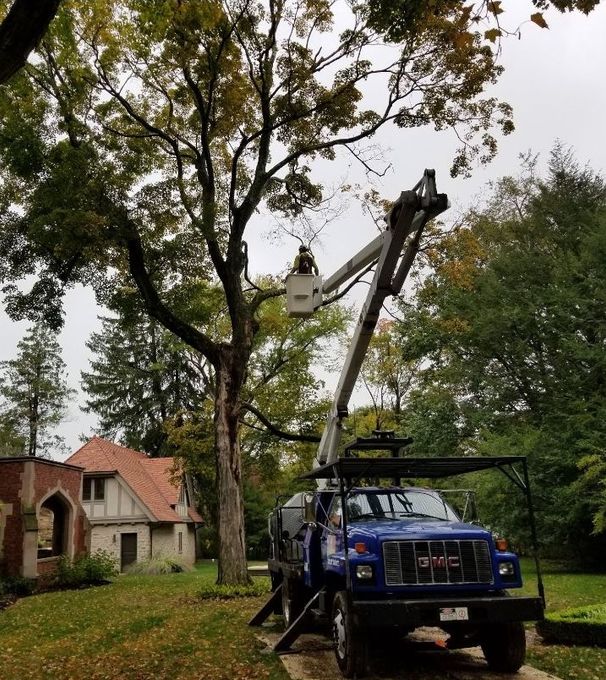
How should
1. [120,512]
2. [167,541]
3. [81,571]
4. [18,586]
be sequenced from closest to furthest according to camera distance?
[18,586] → [81,571] → [120,512] → [167,541]

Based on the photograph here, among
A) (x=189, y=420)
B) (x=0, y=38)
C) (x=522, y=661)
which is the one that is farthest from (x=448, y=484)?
(x=0, y=38)

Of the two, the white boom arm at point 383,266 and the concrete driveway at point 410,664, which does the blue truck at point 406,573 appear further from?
the white boom arm at point 383,266

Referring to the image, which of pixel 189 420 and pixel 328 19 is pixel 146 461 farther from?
pixel 328 19

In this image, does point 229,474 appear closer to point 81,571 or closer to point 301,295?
point 301,295

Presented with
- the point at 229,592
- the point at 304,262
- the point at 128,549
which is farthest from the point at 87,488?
the point at 304,262

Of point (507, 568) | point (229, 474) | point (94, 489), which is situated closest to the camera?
point (507, 568)

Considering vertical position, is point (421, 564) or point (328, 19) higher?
point (328, 19)

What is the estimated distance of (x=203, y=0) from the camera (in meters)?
12.3

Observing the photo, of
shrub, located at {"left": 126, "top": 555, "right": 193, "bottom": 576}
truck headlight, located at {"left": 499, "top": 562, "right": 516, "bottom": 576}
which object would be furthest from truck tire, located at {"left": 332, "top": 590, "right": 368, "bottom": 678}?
shrub, located at {"left": 126, "top": 555, "right": 193, "bottom": 576}

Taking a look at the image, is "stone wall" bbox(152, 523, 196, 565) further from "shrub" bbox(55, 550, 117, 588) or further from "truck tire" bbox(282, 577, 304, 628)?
"truck tire" bbox(282, 577, 304, 628)

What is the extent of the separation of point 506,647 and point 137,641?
5.90m

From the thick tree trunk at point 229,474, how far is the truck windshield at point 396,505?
888 centimetres

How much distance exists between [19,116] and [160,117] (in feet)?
12.6

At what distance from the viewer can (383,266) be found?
949 cm
